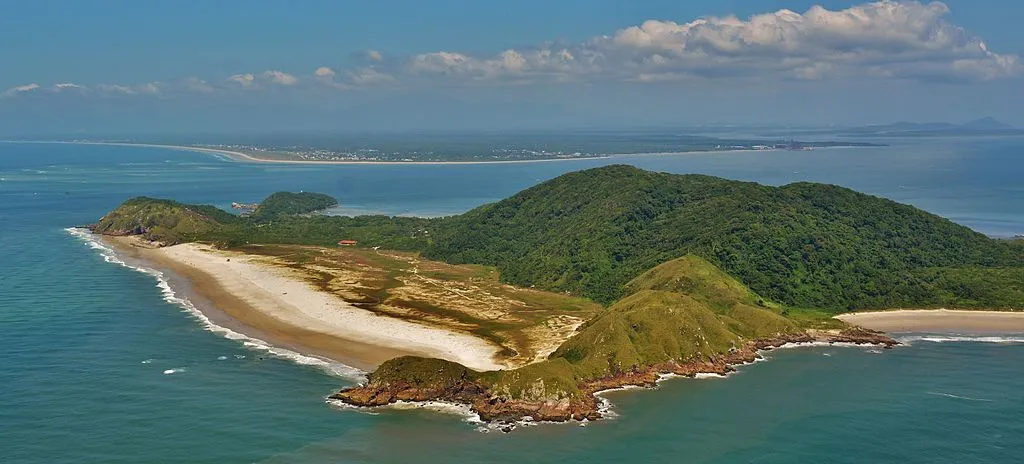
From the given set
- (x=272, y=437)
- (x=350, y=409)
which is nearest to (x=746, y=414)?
(x=350, y=409)

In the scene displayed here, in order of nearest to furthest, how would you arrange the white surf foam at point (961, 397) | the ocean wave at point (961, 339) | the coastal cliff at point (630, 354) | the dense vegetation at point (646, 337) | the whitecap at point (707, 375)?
the coastal cliff at point (630, 354) < the dense vegetation at point (646, 337) < the white surf foam at point (961, 397) < the whitecap at point (707, 375) < the ocean wave at point (961, 339)

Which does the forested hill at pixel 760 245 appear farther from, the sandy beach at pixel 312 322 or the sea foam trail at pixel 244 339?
the sea foam trail at pixel 244 339

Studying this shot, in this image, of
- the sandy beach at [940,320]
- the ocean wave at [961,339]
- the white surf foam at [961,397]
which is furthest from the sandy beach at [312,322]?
the sandy beach at [940,320]

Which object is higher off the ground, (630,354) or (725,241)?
(725,241)

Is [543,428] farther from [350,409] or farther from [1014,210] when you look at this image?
[1014,210]

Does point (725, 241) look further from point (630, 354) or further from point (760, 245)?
point (630, 354)

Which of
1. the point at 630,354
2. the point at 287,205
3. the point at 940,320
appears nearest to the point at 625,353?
the point at 630,354

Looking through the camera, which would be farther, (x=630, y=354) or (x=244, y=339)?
(x=244, y=339)
